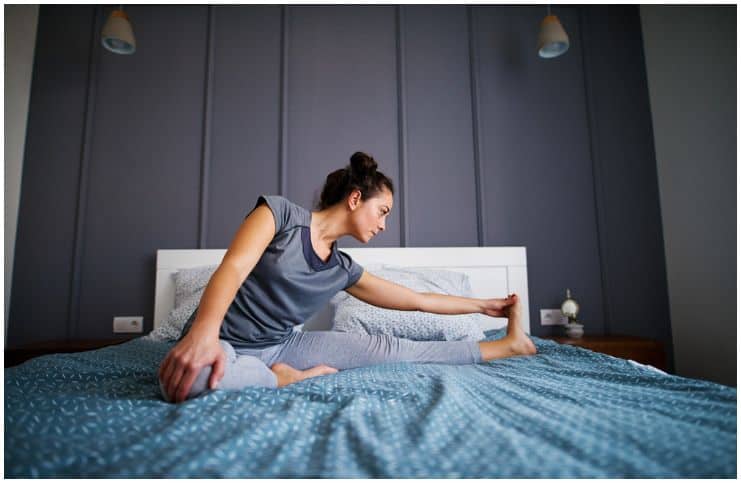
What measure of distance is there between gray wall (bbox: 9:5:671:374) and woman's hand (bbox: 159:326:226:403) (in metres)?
1.82

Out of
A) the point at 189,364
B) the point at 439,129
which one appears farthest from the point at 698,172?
the point at 189,364

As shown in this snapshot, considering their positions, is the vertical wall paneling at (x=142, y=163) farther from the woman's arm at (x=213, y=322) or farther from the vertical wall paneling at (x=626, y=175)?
the vertical wall paneling at (x=626, y=175)

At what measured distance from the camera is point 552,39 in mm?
2568

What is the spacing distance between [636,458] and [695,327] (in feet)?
8.23

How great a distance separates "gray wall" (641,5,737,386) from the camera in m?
2.41

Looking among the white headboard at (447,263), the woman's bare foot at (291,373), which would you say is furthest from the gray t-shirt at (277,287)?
the white headboard at (447,263)

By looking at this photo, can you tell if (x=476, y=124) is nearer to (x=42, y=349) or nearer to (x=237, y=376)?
(x=237, y=376)

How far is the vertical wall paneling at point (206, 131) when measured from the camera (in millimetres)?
2682

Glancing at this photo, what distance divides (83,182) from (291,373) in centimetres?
221

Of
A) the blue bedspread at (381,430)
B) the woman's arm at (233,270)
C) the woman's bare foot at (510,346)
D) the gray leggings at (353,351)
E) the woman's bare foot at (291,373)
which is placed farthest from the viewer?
the woman's bare foot at (510,346)

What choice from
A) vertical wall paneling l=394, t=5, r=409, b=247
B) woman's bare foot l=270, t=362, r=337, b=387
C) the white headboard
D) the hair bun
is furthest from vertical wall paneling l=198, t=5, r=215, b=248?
woman's bare foot l=270, t=362, r=337, b=387

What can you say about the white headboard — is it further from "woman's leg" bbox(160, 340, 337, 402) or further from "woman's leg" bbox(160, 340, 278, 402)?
"woman's leg" bbox(160, 340, 278, 402)

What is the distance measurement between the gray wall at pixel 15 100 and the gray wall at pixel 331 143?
0.17 ft

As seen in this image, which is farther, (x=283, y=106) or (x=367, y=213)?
(x=283, y=106)
